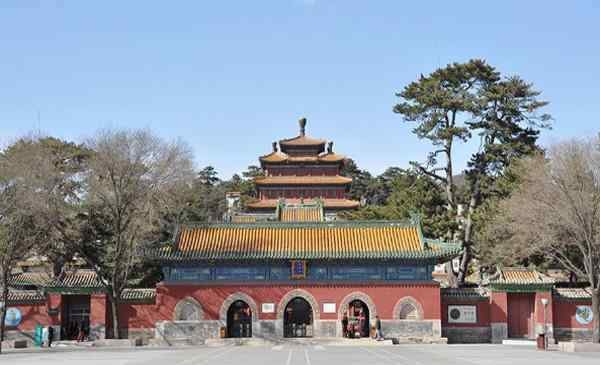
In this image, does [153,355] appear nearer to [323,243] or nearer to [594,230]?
[323,243]

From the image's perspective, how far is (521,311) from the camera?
120ft

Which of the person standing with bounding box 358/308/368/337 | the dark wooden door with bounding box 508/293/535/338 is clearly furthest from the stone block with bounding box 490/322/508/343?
the person standing with bounding box 358/308/368/337

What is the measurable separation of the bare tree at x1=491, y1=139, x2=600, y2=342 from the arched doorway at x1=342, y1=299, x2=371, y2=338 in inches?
293

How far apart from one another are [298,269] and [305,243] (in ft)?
5.07

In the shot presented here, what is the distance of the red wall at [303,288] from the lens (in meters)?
35.4

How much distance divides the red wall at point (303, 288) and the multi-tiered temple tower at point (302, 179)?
27.6 meters

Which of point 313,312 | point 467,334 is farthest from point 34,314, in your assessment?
point 467,334

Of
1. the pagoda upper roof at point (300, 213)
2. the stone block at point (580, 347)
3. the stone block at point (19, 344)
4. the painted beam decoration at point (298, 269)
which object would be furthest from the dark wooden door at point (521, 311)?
the stone block at point (19, 344)

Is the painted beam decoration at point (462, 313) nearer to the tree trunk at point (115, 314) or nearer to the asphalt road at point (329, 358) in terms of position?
the asphalt road at point (329, 358)

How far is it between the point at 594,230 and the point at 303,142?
37.9 m

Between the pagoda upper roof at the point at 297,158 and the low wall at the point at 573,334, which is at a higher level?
the pagoda upper roof at the point at 297,158

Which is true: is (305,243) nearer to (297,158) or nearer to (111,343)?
(111,343)

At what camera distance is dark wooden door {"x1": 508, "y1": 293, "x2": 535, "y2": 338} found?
36531 millimetres

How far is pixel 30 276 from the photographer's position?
138 ft
